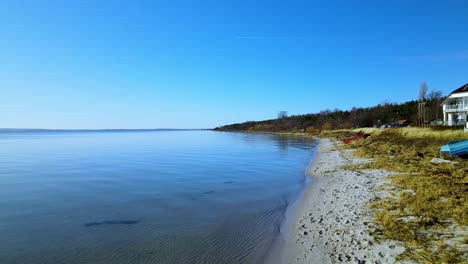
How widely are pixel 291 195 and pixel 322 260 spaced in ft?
18.7

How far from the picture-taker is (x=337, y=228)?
6383 mm

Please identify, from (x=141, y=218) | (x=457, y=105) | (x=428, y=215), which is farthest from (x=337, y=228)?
(x=457, y=105)

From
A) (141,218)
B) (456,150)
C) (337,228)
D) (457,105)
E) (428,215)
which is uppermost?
(457,105)

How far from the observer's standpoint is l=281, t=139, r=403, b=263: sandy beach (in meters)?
5.05

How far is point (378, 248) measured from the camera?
510 cm

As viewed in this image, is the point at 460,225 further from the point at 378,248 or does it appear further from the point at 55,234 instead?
the point at 55,234

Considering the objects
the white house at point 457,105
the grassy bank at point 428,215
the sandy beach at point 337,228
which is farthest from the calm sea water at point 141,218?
the white house at point 457,105

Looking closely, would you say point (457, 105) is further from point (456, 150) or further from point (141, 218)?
point (141, 218)

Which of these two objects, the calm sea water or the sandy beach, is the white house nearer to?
the sandy beach

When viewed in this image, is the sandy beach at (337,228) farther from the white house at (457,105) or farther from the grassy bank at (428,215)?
the white house at (457,105)

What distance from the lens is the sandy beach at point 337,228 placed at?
5.05 meters

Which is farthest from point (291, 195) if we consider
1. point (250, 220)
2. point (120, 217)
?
point (120, 217)

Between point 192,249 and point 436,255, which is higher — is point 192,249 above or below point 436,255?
below

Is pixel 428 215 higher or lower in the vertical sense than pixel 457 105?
lower
